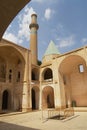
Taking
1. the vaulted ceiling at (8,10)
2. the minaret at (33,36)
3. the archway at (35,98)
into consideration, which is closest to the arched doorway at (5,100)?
the archway at (35,98)

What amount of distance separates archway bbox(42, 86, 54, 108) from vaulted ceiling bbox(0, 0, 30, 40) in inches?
800

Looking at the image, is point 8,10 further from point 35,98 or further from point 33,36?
point 33,36

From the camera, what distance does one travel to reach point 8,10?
2.92 meters

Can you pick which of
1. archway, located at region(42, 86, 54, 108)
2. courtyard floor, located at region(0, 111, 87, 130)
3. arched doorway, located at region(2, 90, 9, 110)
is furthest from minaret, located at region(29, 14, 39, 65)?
courtyard floor, located at region(0, 111, 87, 130)

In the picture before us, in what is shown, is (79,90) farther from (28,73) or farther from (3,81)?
(3,81)

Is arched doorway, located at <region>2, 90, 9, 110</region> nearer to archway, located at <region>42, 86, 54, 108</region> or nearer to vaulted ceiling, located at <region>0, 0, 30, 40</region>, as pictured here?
archway, located at <region>42, 86, 54, 108</region>

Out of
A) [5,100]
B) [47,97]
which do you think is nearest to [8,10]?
[5,100]

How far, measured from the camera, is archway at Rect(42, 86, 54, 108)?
74.8ft

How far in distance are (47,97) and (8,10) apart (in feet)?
73.6

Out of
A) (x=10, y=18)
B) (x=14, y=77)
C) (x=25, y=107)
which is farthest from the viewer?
(x=14, y=77)

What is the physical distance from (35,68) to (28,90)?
5.53 m

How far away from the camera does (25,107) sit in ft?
60.5

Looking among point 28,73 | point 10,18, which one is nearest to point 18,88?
point 28,73

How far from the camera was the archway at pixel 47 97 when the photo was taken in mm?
22784
